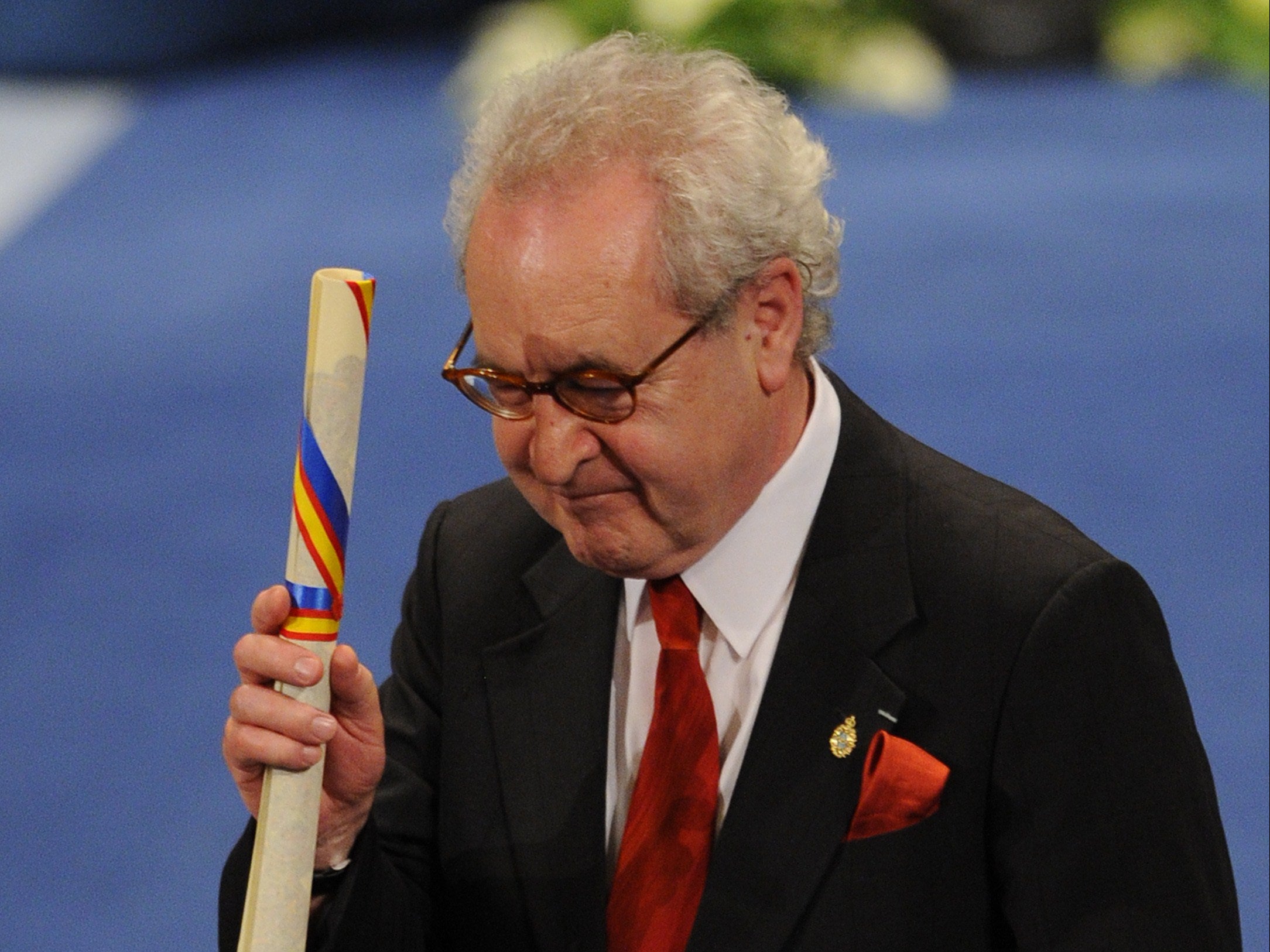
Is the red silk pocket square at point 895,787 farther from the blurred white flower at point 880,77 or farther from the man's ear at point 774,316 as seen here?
the blurred white flower at point 880,77

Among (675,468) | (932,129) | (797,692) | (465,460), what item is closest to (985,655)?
(797,692)

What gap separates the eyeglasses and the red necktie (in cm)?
27

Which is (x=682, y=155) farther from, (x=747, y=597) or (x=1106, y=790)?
(x=1106, y=790)

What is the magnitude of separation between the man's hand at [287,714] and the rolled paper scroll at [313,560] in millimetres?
17

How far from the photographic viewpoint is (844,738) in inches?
68.1

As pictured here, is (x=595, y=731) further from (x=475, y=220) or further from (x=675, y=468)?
(x=475, y=220)

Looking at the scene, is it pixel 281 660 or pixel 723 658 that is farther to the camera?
pixel 723 658

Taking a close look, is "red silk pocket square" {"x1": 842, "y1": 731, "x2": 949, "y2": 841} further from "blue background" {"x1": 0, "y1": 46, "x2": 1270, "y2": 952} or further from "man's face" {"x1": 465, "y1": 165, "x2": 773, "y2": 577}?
"blue background" {"x1": 0, "y1": 46, "x2": 1270, "y2": 952}

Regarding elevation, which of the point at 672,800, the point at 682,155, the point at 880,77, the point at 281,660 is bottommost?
the point at 672,800

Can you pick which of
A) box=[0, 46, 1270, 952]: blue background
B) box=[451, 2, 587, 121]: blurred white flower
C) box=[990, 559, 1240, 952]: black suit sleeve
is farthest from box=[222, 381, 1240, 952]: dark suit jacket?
box=[451, 2, 587, 121]: blurred white flower

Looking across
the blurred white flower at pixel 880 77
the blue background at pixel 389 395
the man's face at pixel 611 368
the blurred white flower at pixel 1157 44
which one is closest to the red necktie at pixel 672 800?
the man's face at pixel 611 368

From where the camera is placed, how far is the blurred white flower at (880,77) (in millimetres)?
5785

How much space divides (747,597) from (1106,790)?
0.40m

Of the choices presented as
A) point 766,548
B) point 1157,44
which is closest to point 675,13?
point 1157,44
